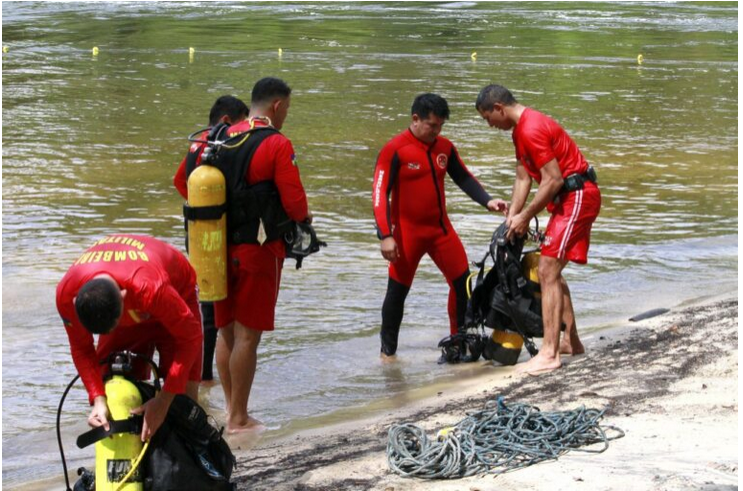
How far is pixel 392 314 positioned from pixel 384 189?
0.93 meters

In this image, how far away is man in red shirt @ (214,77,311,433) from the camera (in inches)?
246

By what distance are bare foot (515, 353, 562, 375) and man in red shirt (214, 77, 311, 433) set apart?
1782mm

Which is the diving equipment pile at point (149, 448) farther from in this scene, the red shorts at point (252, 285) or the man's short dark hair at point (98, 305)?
the red shorts at point (252, 285)

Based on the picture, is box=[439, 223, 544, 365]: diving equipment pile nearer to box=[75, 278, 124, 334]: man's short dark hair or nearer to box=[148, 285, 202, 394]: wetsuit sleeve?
box=[148, 285, 202, 394]: wetsuit sleeve

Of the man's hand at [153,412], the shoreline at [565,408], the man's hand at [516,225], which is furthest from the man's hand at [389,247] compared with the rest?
the man's hand at [153,412]

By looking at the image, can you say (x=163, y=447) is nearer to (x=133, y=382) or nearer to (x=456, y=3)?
(x=133, y=382)

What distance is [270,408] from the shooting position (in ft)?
23.9

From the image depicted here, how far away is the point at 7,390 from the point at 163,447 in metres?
3.06

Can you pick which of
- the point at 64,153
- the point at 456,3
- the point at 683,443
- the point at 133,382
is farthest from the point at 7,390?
the point at 456,3

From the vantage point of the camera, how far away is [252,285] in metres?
6.32

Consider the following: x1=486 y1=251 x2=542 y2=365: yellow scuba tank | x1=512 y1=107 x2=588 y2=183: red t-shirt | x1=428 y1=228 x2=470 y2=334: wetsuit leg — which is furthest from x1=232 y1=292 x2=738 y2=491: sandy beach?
x1=512 y1=107 x2=588 y2=183: red t-shirt

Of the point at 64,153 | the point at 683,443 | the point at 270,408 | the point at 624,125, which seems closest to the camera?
the point at 683,443

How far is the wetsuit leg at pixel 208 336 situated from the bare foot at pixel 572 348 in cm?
234

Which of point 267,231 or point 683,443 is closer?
point 683,443
